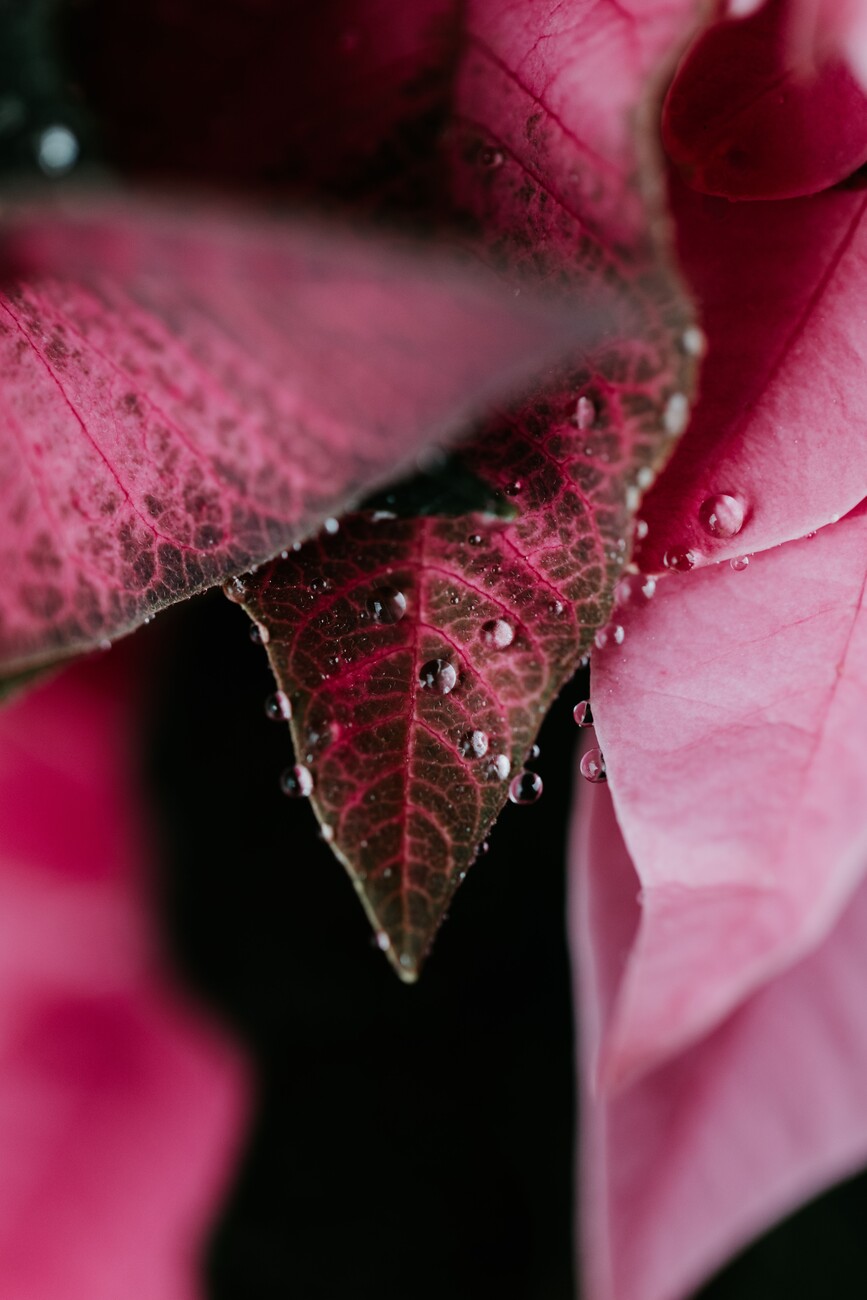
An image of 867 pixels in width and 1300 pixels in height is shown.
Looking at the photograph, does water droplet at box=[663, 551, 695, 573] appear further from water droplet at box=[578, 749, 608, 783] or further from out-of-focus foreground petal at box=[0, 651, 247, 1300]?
out-of-focus foreground petal at box=[0, 651, 247, 1300]

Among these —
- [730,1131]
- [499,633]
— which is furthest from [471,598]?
[730,1131]

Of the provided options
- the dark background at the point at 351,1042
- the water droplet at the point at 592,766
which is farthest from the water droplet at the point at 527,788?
the dark background at the point at 351,1042

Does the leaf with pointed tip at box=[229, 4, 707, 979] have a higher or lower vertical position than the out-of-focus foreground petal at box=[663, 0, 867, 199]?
lower

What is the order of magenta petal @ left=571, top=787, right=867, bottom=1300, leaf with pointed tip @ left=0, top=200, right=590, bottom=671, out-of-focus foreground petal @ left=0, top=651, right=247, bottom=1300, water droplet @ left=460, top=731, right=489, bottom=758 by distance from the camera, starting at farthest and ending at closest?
out-of-focus foreground petal @ left=0, top=651, right=247, bottom=1300 → magenta petal @ left=571, top=787, right=867, bottom=1300 → water droplet @ left=460, top=731, right=489, bottom=758 → leaf with pointed tip @ left=0, top=200, right=590, bottom=671

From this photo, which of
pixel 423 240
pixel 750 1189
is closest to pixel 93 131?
pixel 423 240

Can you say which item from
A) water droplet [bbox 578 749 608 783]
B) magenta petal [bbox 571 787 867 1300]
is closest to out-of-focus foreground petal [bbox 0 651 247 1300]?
magenta petal [bbox 571 787 867 1300]

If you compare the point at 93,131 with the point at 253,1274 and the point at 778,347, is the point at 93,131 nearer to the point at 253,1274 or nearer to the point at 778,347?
the point at 778,347

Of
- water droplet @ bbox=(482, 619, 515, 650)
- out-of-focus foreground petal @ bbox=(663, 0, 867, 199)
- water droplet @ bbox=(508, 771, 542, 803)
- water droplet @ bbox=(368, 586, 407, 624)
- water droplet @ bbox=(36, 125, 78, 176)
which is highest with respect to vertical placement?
water droplet @ bbox=(36, 125, 78, 176)
